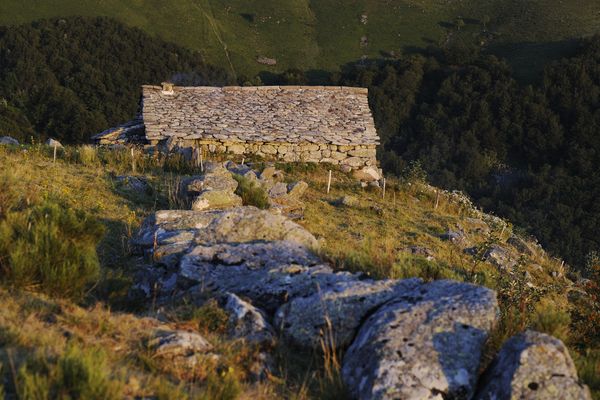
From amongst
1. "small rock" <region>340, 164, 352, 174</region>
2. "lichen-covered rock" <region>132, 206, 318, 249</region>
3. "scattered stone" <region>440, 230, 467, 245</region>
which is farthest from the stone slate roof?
"lichen-covered rock" <region>132, 206, 318, 249</region>

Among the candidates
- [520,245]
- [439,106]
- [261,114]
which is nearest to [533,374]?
[520,245]

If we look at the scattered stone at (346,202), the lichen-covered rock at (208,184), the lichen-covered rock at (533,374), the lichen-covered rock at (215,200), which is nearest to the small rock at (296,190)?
the scattered stone at (346,202)

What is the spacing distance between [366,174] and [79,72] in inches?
1755

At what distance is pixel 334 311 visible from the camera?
4.87 m

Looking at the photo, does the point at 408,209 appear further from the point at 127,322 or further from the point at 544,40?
the point at 544,40

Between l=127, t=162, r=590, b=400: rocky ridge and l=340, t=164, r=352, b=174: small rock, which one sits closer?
l=127, t=162, r=590, b=400: rocky ridge

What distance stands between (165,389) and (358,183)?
16.5m

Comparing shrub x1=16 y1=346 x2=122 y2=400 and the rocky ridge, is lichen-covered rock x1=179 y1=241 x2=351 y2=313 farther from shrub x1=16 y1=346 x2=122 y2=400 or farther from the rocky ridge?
shrub x1=16 y1=346 x2=122 y2=400

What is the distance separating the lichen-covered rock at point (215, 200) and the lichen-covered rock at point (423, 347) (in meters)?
5.66

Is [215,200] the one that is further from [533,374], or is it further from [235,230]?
[533,374]

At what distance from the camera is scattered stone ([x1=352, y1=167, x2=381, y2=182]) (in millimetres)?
22453

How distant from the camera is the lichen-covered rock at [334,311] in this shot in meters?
4.78

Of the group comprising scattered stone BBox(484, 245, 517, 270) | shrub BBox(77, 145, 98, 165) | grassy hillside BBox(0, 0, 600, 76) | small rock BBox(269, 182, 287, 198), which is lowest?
scattered stone BBox(484, 245, 517, 270)

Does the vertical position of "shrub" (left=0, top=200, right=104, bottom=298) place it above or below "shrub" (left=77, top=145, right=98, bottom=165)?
above
